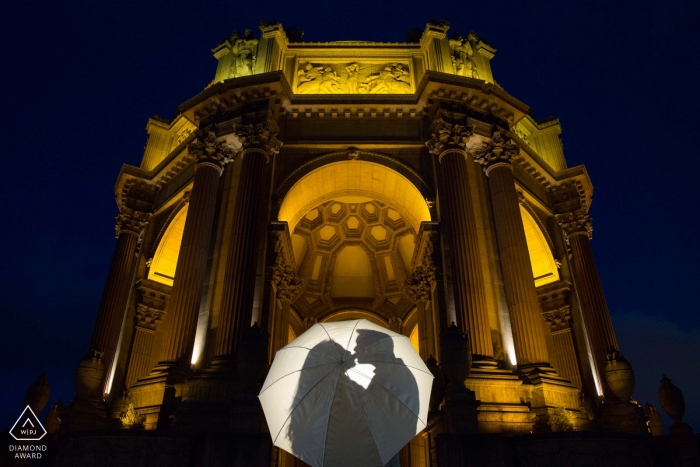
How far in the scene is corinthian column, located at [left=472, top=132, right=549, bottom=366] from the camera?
642 inches

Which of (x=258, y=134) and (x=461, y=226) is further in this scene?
(x=258, y=134)

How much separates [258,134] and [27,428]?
11.9 m

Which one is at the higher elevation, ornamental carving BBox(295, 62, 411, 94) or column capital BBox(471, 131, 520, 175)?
ornamental carving BBox(295, 62, 411, 94)

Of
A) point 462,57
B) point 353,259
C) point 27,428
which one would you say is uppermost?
point 462,57

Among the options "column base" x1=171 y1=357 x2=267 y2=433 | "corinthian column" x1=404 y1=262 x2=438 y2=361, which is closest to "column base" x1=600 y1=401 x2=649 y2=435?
"corinthian column" x1=404 y1=262 x2=438 y2=361

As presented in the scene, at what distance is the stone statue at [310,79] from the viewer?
2319 centimetres

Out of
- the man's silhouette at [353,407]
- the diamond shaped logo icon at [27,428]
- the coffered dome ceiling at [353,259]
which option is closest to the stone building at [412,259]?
the diamond shaped logo icon at [27,428]

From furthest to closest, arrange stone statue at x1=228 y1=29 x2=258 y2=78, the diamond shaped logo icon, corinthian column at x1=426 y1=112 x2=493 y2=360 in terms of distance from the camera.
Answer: stone statue at x1=228 y1=29 x2=258 y2=78 → corinthian column at x1=426 y1=112 x2=493 y2=360 → the diamond shaped logo icon

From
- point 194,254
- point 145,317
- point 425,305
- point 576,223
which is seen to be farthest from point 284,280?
point 576,223

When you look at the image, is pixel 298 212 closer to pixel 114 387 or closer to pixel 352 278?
pixel 114 387

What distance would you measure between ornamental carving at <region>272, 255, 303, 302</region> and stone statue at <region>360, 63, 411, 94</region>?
28.8 ft

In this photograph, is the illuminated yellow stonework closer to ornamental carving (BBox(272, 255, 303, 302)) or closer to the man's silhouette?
ornamental carving (BBox(272, 255, 303, 302))

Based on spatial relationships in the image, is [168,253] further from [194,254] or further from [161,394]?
[161,394]

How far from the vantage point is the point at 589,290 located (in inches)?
888
